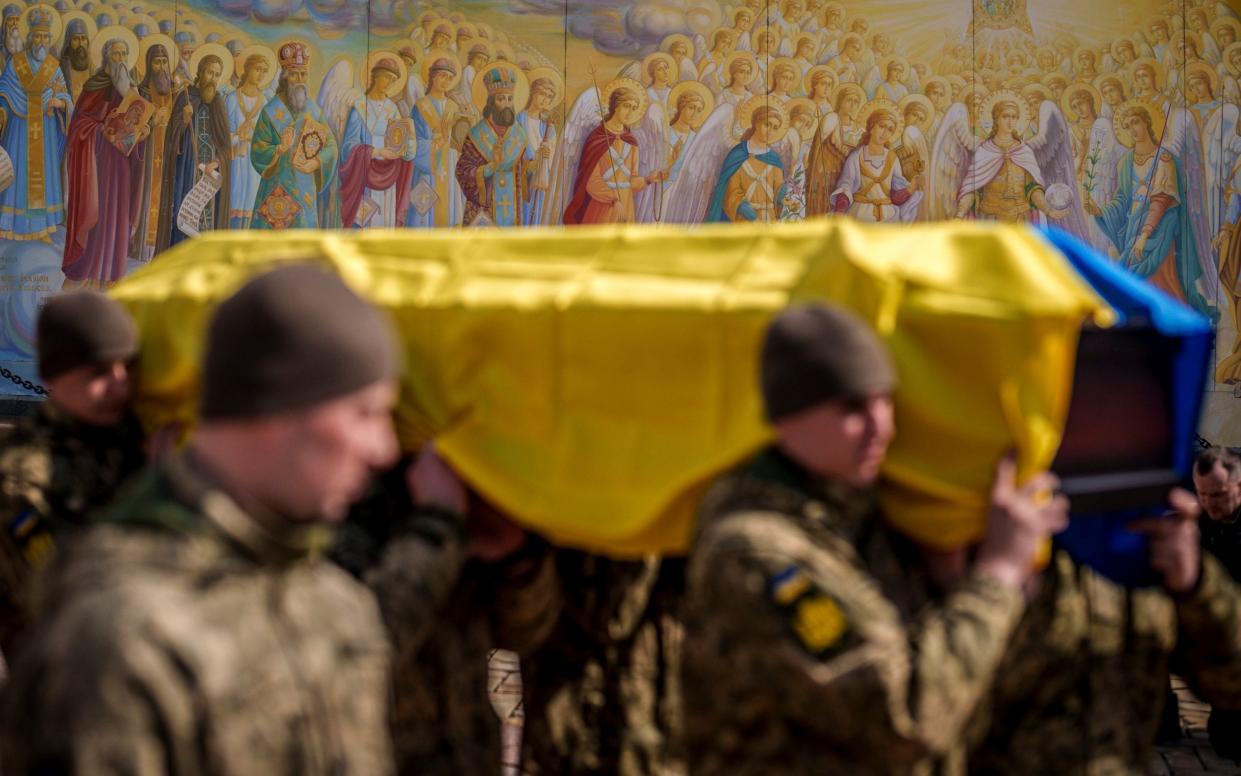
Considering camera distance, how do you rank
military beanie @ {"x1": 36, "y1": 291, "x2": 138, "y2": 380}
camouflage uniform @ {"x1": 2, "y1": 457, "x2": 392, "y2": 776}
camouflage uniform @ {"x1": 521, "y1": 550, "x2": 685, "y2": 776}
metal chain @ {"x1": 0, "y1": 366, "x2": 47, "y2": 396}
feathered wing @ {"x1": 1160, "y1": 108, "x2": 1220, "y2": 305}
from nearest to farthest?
camouflage uniform @ {"x1": 2, "y1": 457, "x2": 392, "y2": 776}
military beanie @ {"x1": 36, "y1": 291, "x2": 138, "y2": 380}
camouflage uniform @ {"x1": 521, "y1": 550, "x2": 685, "y2": 776}
metal chain @ {"x1": 0, "y1": 366, "x2": 47, "y2": 396}
feathered wing @ {"x1": 1160, "y1": 108, "x2": 1220, "y2": 305}

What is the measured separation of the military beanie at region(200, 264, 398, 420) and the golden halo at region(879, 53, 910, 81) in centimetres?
1273

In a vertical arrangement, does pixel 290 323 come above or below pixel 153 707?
above

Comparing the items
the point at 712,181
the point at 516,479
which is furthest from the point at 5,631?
the point at 712,181

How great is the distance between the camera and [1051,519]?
219 cm

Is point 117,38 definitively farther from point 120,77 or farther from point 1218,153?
point 1218,153

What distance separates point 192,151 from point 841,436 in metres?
12.7

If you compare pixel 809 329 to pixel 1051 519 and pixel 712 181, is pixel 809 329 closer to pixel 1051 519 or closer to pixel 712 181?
pixel 1051 519

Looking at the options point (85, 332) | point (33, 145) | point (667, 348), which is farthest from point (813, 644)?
point (33, 145)

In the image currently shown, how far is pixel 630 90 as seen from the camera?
45.0 ft

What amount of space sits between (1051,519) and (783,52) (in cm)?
1208

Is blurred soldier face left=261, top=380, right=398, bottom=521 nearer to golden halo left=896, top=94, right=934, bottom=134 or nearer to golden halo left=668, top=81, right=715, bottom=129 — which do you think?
golden halo left=668, top=81, right=715, bottom=129

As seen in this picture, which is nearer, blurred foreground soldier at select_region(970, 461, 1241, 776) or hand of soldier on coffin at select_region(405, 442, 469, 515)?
blurred foreground soldier at select_region(970, 461, 1241, 776)

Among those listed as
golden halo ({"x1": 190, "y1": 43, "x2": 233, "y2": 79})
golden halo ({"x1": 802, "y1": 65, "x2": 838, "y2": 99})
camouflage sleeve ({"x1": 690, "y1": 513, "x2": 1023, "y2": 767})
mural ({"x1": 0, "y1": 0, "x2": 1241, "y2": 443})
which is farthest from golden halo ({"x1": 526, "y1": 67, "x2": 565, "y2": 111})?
camouflage sleeve ({"x1": 690, "y1": 513, "x2": 1023, "y2": 767})

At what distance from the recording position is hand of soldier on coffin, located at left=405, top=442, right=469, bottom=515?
2631 mm
